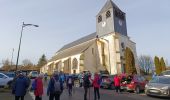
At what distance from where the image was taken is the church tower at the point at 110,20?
188 ft

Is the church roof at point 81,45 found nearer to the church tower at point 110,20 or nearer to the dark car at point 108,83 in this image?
the church tower at point 110,20

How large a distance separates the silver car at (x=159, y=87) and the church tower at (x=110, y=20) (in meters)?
38.4

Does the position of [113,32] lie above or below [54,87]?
above

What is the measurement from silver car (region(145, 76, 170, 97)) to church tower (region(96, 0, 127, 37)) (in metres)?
38.4

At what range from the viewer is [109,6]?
59438mm

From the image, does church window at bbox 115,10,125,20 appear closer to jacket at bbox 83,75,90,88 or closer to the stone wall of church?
the stone wall of church

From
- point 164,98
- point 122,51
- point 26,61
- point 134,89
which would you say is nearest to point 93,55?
point 122,51

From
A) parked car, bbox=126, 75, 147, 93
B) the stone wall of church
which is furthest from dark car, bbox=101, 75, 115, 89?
the stone wall of church

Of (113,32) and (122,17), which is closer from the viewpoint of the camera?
(113,32)

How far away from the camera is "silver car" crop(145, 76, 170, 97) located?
55.2 feet

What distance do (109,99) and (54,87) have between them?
6589 mm

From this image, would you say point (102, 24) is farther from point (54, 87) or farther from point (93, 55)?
point (54, 87)

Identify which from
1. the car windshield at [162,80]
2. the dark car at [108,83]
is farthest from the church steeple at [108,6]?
the car windshield at [162,80]

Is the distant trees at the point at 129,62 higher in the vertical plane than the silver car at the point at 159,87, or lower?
higher
